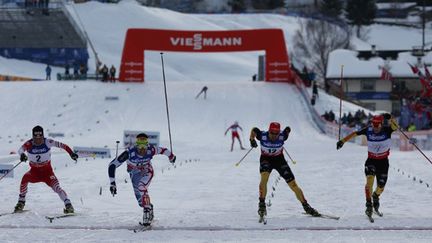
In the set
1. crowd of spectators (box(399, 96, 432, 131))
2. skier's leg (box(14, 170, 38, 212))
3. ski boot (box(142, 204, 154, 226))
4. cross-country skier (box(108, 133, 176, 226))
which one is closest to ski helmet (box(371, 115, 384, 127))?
cross-country skier (box(108, 133, 176, 226))

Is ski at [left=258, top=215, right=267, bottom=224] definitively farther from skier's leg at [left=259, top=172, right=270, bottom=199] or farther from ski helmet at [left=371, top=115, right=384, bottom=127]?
ski helmet at [left=371, top=115, right=384, bottom=127]

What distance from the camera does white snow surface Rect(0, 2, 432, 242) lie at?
11352 mm

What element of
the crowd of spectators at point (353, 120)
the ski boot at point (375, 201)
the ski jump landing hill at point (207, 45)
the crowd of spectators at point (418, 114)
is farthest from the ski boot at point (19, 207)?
the ski jump landing hill at point (207, 45)

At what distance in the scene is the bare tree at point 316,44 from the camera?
273 ft

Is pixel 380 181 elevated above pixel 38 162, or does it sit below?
below

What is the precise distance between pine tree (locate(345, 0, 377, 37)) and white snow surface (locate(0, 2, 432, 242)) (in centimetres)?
5563

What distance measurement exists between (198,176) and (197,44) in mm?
28983

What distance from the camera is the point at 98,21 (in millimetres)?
81812

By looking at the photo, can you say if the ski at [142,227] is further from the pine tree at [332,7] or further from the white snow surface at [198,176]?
the pine tree at [332,7]

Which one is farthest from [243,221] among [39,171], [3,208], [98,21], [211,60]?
[98,21]

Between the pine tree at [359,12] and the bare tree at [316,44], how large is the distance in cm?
1702

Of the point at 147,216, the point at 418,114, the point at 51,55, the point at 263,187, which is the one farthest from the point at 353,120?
the point at 51,55

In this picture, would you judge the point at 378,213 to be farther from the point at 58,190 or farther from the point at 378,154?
the point at 58,190

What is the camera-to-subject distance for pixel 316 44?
83.8m
